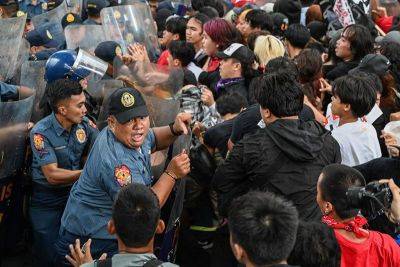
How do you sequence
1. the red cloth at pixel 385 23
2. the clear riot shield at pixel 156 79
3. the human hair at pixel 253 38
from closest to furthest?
the clear riot shield at pixel 156 79 < the human hair at pixel 253 38 < the red cloth at pixel 385 23

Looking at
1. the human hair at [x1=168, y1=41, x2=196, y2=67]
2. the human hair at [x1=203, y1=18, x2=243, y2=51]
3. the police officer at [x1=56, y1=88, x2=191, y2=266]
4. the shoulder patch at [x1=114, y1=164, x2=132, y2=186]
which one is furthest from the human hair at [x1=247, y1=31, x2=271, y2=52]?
the shoulder patch at [x1=114, y1=164, x2=132, y2=186]

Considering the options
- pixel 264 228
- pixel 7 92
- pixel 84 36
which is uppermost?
pixel 264 228

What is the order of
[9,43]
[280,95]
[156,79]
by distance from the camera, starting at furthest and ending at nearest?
[9,43] → [156,79] → [280,95]

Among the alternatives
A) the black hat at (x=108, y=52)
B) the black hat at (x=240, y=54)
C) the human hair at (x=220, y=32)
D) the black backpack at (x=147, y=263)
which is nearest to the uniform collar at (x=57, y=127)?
the black hat at (x=108, y=52)

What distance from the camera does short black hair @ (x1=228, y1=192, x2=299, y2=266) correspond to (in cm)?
286

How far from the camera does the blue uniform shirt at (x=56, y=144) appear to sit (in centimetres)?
491

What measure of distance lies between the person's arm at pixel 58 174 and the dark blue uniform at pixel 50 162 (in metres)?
0.04

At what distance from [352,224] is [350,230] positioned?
3 centimetres

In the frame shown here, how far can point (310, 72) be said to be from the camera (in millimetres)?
6059

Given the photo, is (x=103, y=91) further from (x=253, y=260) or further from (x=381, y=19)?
(x=381, y=19)

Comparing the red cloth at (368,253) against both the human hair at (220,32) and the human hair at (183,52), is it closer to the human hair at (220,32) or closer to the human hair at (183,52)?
the human hair at (220,32)

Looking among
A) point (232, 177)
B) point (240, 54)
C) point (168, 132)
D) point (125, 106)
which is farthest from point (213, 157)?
point (240, 54)

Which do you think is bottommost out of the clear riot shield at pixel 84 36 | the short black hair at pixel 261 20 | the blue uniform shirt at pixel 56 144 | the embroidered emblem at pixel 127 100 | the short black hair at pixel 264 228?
the short black hair at pixel 261 20

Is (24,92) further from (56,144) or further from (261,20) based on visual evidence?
(261,20)
